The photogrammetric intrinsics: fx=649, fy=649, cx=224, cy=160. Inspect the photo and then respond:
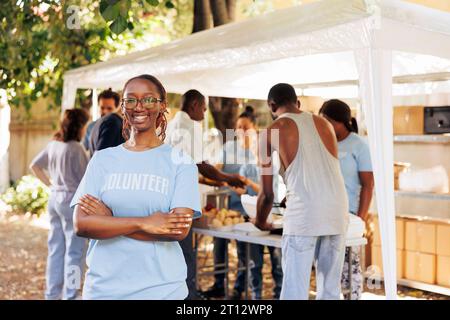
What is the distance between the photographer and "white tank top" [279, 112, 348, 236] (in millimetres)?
4188

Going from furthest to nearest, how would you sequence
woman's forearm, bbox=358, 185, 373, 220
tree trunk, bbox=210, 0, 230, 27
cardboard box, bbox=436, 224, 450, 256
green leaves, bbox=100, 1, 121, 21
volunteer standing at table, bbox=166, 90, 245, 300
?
tree trunk, bbox=210, 0, 230, 27 < cardboard box, bbox=436, 224, 450, 256 < volunteer standing at table, bbox=166, 90, 245, 300 < woman's forearm, bbox=358, 185, 373, 220 < green leaves, bbox=100, 1, 121, 21

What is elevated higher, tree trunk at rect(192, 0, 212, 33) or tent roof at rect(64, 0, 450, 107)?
tree trunk at rect(192, 0, 212, 33)

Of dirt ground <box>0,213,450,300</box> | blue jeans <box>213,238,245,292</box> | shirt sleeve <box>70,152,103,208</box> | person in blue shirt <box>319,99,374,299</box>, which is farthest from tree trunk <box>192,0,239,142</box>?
shirt sleeve <box>70,152,103,208</box>

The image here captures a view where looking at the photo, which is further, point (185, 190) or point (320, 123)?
point (320, 123)

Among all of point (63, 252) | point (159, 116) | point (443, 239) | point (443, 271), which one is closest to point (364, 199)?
point (443, 239)

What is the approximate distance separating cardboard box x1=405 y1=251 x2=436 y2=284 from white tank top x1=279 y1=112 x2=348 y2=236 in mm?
3181

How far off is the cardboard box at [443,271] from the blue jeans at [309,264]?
293 centimetres

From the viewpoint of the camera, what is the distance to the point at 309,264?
13.8 ft

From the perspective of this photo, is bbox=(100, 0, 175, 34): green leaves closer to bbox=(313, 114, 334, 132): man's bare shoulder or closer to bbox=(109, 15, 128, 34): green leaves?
bbox=(109, 15, 128, 34): green leaves

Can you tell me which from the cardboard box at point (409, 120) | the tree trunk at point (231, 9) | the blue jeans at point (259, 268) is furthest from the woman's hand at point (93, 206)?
Answer: the tree trunk at point (231, 9)

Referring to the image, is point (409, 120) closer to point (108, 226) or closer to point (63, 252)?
point (63, 252)

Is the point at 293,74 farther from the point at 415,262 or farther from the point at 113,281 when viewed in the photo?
the point at 113,281

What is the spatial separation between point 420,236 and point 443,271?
443 mm

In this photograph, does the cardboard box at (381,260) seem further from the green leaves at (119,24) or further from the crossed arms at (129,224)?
the crossed arms at (129,224)
